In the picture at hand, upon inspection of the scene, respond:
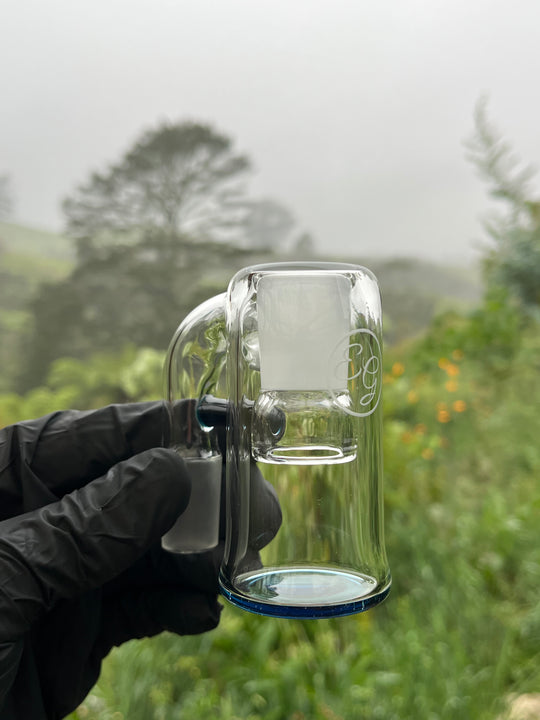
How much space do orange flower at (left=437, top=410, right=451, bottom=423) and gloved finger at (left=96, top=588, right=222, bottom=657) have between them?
2.26 meters

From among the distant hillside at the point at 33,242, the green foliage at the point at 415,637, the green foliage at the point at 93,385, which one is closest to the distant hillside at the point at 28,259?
the distant hillside at the point at 33,242

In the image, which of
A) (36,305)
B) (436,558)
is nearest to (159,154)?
(36,305)

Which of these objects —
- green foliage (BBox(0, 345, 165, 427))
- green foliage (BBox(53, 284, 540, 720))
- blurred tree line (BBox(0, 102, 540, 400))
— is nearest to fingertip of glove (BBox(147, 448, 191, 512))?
green foliage (BBox(53, 284, 540, 720))

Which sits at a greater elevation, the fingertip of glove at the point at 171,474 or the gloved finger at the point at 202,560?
the fingertip of glove at the point at 171,474

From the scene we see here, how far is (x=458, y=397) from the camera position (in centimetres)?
333

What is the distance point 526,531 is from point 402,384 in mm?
1355

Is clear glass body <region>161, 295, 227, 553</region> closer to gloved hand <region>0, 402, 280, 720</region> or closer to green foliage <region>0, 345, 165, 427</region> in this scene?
gloved hand <region>0, 402, 280, 720</region>

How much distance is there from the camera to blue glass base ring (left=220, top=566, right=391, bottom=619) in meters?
0.68

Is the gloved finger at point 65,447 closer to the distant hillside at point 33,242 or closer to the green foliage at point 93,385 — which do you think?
the green foliage at point 93,385

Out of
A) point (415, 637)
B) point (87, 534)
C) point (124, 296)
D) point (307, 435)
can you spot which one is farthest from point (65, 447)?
point (124, 296)

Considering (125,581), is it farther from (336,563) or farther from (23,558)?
(336,563)

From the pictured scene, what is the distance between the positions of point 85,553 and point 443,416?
250 centimetres

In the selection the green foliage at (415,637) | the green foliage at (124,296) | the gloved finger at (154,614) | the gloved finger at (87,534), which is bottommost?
the green foliage at (415,637)

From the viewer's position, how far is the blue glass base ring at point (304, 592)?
684 mm
